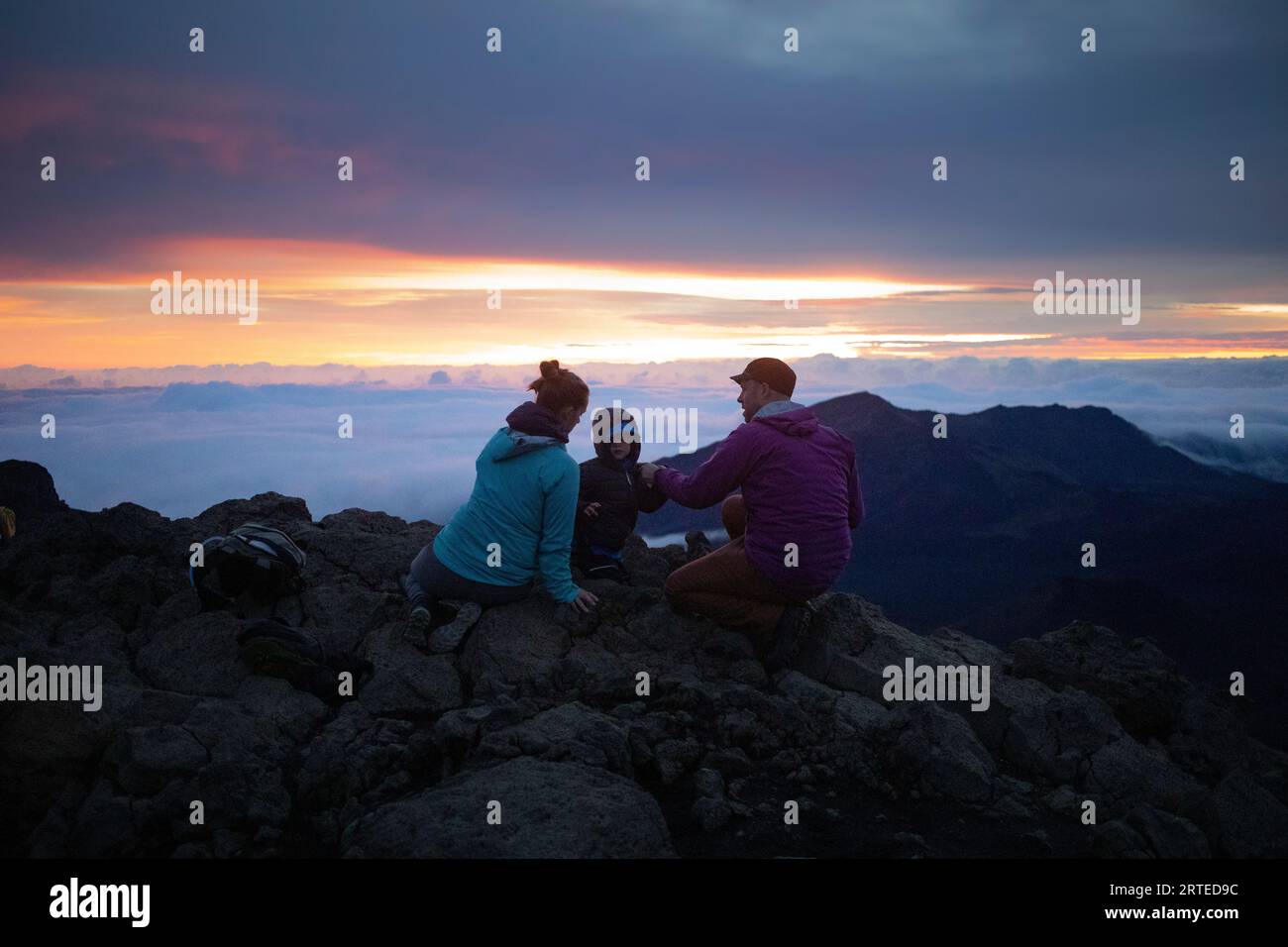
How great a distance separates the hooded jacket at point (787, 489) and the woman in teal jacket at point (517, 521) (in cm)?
103

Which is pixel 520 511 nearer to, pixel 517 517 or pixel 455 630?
pixel 517 517

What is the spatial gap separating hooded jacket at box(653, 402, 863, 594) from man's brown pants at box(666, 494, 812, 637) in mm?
Answer: 172

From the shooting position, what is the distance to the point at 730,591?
7.46 meters

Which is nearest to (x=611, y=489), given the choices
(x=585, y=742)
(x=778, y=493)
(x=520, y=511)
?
(x=520, y=511)

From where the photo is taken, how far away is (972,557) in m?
66.4

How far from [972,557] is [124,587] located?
65.3 meters

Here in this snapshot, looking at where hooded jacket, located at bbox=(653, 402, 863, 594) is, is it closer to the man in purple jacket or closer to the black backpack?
the man in purple jacket

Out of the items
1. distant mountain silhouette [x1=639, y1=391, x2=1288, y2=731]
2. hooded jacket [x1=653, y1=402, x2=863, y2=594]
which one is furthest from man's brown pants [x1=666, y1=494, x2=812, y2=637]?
distant mountain silhouette [x1=639, y1=391, x2=1288, y2=731]

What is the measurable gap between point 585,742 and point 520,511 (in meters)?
A: 1.93

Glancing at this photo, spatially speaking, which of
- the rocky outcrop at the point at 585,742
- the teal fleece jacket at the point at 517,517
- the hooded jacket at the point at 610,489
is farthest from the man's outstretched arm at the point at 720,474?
the rocky outcrop at the point at 585,742

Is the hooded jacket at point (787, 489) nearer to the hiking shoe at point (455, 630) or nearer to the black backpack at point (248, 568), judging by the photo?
the hiking shoe at point (455, 630)

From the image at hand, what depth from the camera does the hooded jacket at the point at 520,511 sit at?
7.01 m

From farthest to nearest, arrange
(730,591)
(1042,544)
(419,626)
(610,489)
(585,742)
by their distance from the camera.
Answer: (1042,544) < (610,489) < (730,591) < (419,626) < (585,742)

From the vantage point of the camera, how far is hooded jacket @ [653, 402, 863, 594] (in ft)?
22.6
